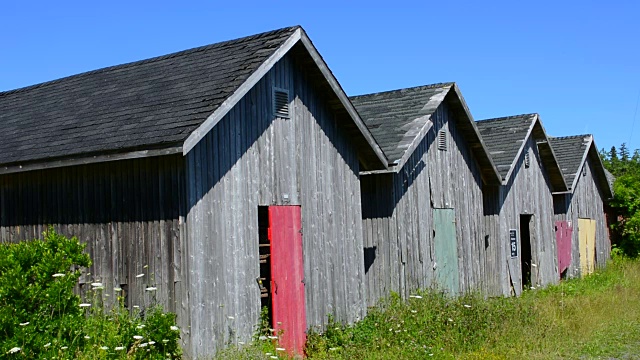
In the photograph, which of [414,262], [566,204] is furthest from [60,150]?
[566,204]

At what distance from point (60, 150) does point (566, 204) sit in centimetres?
1967

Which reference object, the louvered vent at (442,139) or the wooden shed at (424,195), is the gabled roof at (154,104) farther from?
the louvered vent at (442,139)

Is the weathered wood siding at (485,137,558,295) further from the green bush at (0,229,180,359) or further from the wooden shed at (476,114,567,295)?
the green bush at (0,229,180,359)

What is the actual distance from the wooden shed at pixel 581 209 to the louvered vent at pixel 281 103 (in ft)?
50.0

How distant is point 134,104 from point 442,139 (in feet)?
28.2

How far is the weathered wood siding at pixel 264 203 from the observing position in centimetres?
1101

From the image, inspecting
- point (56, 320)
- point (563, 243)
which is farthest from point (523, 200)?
point (56, 320)

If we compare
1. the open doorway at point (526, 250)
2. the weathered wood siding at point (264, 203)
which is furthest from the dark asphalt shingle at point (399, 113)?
the open doorway at point (526, 250)

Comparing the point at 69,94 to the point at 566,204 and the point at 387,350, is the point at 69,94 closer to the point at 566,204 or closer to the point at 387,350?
the point at 387,350

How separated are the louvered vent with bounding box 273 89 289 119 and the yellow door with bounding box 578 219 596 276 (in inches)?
708

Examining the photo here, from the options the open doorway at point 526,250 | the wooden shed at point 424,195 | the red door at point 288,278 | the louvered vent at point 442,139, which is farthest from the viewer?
the open doorway at point 526,250

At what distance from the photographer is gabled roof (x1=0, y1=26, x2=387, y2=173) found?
10680 millimetres

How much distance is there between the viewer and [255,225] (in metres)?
12.0

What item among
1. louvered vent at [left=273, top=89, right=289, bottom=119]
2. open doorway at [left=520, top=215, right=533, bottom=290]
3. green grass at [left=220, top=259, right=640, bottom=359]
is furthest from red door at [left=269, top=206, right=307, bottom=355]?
open doorway at [left=520, top=215, right=533, bottom=290]
